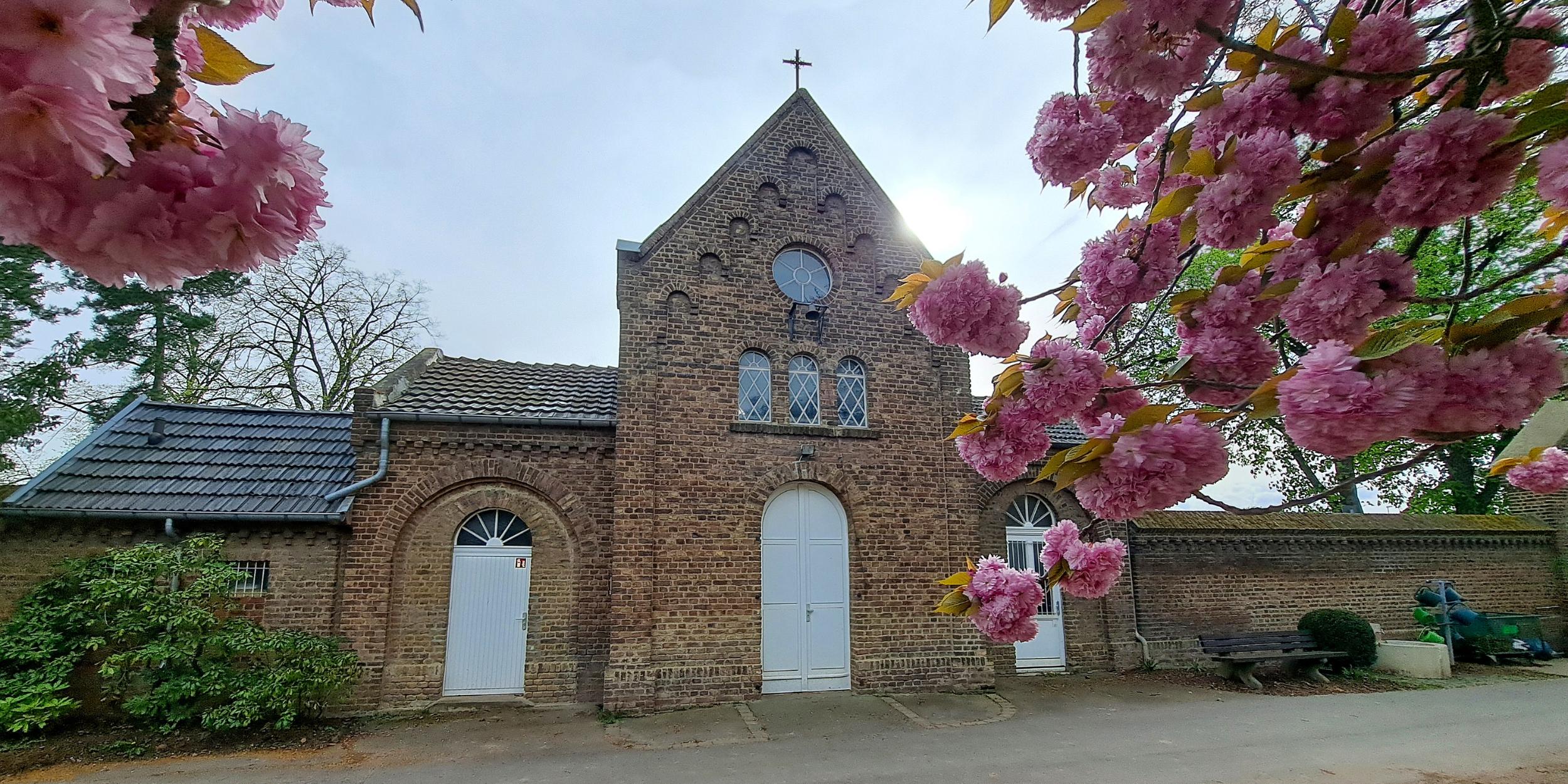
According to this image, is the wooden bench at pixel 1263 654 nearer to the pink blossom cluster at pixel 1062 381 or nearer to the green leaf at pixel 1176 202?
the pink blossom cluster at pixel 1062 381

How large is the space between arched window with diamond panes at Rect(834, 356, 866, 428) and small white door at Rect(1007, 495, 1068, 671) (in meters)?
3.53

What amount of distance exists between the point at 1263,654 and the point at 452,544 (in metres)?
12.6

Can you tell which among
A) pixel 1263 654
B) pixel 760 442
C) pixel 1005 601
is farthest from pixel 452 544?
pixel 1263 654

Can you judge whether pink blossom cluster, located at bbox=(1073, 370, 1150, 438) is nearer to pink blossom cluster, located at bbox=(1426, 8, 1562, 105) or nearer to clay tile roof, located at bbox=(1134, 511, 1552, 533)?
pink blossom cluster, located at bbox=(1426, 8, 1562, 105)

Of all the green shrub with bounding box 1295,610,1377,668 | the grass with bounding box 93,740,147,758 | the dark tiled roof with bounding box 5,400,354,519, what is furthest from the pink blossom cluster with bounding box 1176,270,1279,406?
the green shrub with bounding box 1295,610,1377,668

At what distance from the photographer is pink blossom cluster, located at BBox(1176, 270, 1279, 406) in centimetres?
220

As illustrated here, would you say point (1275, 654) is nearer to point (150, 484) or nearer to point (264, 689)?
point (264, 689)

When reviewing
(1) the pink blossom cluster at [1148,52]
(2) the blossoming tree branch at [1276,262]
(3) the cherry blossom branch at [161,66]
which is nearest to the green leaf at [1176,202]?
(2) the blossoming tree branch at [1276,262]

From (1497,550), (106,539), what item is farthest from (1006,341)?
(1497,550)

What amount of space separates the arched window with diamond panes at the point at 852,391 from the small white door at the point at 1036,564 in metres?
3.53

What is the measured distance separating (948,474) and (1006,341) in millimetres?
8946

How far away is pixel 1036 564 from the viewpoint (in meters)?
12.3

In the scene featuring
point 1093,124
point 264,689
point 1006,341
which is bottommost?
point 264,689

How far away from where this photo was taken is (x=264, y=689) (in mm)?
7996
